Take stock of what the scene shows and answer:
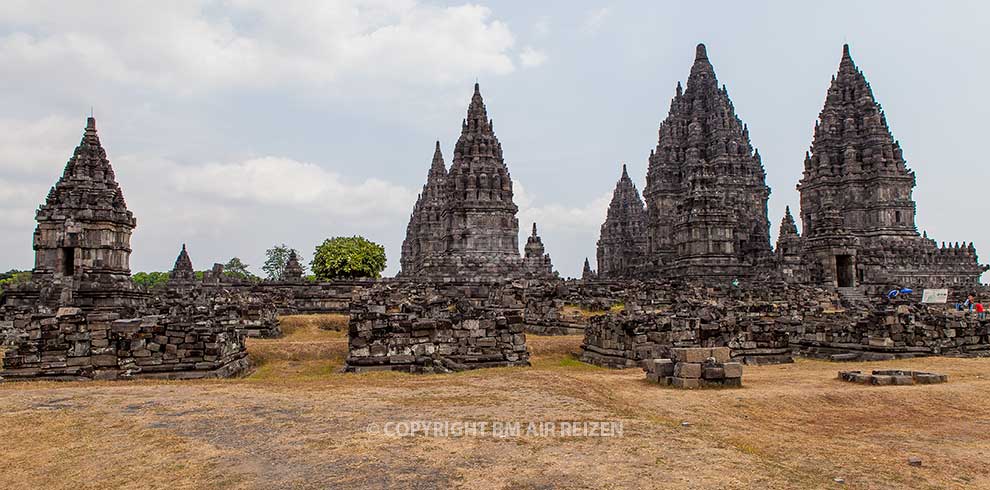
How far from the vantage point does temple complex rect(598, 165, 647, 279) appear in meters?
60.2

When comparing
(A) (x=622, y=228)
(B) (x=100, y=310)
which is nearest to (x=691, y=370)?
(B) (x=100, y=310)

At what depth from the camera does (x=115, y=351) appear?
15.2 metres

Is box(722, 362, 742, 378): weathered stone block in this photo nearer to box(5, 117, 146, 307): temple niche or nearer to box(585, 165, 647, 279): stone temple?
box(5, 117, 146, 307): temple niche

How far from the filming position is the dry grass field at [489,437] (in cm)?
693

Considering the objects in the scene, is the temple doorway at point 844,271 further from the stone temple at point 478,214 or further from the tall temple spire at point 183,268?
the tall temple spire at point 183,268

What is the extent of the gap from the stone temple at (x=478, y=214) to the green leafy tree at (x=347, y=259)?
38.3 ft

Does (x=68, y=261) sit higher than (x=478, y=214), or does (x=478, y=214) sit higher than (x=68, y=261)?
(x=478, y=214)

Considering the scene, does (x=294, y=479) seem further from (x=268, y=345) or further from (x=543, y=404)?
(x=268, y=345)

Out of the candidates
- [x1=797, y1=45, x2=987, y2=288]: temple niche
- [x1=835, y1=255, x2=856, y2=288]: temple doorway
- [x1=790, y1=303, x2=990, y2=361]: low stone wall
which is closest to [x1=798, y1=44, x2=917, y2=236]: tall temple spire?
[x1=797, y1=45, x2=987, y2=288]: temple niche

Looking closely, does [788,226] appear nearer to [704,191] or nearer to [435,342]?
[704,191]

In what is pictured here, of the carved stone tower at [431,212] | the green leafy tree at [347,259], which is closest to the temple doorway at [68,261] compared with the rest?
the green leafy tree at [347,259]

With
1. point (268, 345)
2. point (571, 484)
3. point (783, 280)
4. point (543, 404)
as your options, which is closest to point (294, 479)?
point (571, 484)

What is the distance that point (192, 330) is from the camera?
15711 millimetres

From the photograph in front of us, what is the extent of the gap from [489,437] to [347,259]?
47.4m
